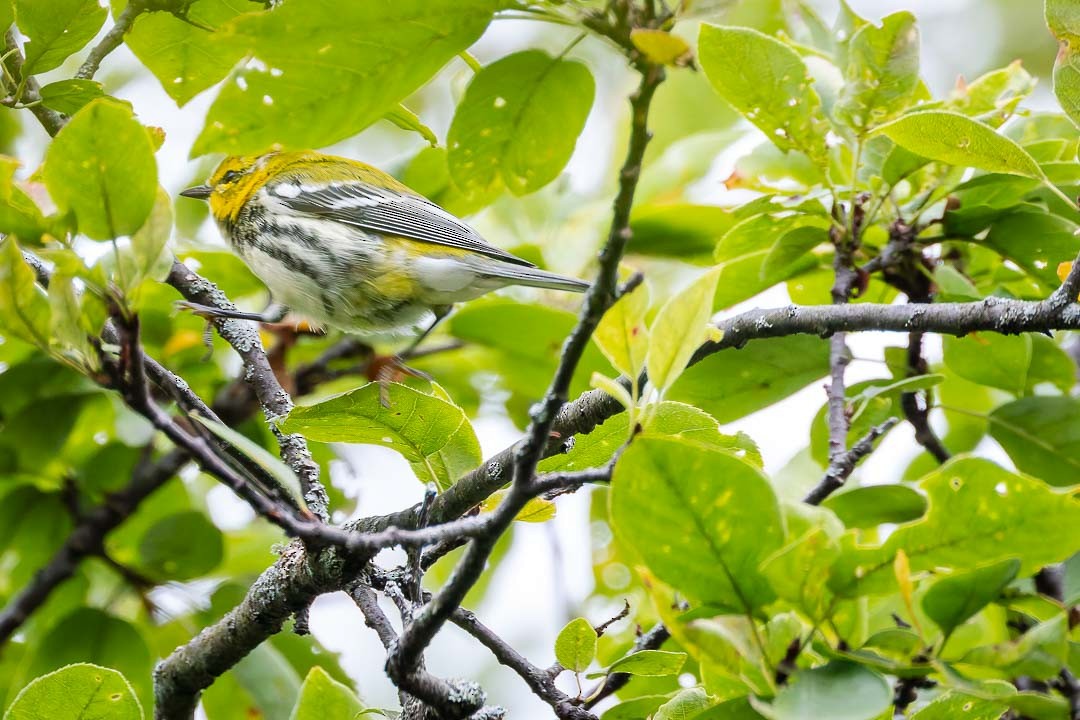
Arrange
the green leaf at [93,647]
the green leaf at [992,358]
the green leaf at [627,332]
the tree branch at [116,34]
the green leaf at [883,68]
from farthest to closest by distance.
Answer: the green leaf at [93,647]
the green leaf at [992,358]
the green leaf at [883,68]
the tree branch at [116,34]
the green leaf at [627,332]

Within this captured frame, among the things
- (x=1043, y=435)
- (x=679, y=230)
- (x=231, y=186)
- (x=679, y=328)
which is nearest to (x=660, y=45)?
(x=679, y=328)

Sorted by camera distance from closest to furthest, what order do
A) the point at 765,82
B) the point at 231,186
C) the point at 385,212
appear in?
the point at 765,82 → the point at 385,212 → the point at 231,186

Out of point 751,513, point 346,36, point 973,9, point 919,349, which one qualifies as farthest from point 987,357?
point 973,9

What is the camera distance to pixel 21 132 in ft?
9.58

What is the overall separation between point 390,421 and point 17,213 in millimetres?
497

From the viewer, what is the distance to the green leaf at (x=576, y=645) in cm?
137

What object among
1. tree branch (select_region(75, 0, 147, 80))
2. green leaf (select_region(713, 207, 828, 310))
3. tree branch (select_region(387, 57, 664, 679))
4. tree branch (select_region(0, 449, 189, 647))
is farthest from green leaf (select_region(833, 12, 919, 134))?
tree branch (select_region(0, 449, 189, 647))

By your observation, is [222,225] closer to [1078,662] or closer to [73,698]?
[73,698]

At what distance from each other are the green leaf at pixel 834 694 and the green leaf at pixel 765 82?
1012 mm

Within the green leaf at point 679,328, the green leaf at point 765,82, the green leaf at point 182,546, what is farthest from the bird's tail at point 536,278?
the green leaf at point 679,328

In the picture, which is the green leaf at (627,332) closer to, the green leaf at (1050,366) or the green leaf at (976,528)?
the green leaf at (976,528)

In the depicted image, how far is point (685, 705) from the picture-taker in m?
1.31

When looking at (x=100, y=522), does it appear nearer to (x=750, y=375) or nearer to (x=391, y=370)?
(x=391, y=370)

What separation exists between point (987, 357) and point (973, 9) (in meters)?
5.35
